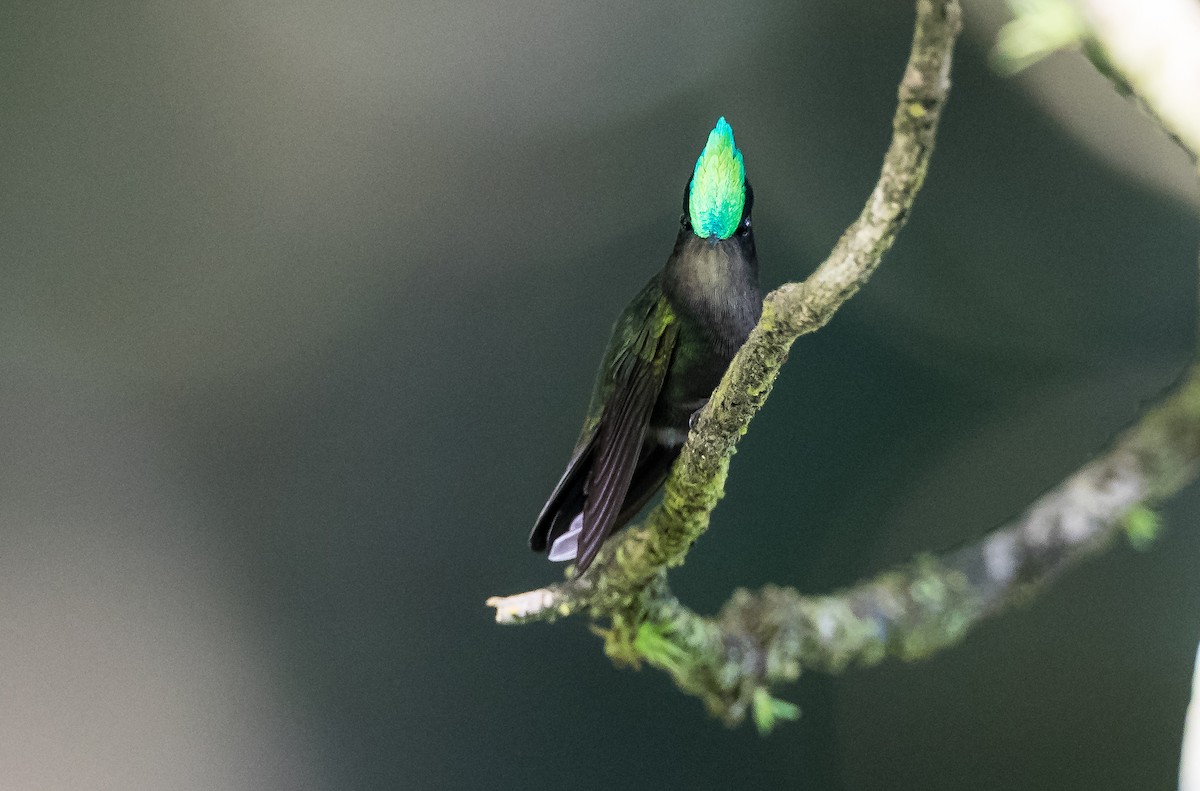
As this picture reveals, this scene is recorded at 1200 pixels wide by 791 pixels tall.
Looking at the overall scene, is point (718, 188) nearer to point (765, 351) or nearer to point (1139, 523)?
point (765, 351)

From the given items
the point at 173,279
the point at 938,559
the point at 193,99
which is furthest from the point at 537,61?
the point at 938,559

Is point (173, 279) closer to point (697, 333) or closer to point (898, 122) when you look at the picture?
point (697, 333)

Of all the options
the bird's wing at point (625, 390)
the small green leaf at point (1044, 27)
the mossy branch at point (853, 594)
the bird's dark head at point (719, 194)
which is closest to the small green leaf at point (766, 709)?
the mossy branch at point (853, 594)

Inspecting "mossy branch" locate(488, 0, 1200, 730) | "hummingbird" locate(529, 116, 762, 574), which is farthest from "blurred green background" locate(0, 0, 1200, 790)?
"hummingbird" locate(529, 116, 762, 574)

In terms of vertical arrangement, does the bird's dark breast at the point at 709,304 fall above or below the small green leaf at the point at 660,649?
above

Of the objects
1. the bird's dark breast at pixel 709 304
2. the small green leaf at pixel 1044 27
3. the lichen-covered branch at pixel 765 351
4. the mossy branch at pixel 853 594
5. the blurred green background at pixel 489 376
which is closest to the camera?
the lichen-covered branch at pixel 765 351

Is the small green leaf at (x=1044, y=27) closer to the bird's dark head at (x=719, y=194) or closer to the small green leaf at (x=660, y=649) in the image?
the bird's dark head at (x=719, y=194)
